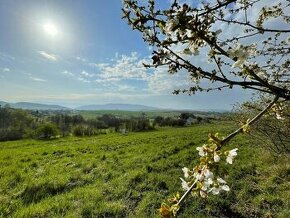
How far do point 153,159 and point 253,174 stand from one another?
4.70 m

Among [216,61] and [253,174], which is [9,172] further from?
[216,61]

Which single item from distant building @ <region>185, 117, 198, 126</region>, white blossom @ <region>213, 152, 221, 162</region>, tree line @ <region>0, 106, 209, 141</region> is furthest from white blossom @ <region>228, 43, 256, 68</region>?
distant building @ <region>185, 117, 198, 126</region>

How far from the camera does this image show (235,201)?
6.39 m

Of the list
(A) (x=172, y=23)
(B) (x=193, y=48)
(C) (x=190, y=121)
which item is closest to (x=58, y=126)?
(C) (x=190, y=121)

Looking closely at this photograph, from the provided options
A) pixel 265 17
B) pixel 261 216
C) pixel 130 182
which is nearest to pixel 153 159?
pixel 130 182

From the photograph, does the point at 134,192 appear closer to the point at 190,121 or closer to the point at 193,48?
the point at 193,48

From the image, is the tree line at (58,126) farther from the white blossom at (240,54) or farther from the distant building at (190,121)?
the white blossom at (240,54)

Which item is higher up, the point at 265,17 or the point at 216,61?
the point at 265,17

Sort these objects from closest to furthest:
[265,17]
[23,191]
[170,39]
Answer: [170,39] → [265,17] → [23,191]

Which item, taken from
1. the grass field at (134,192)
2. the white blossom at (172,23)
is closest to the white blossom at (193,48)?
the white blossom at (172,23)

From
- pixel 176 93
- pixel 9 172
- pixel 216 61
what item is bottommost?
pixel 9 172

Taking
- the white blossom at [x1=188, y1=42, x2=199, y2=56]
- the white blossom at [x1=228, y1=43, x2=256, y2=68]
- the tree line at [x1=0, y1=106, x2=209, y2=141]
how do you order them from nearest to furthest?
the white blossom at [x1=228, y1=43, x2=256, y2=68] < the white blossom at [x1=188, y1=42, x2=199, y2=56] < the tree line at [x1=0, y1=106, x2=209, y2=141]

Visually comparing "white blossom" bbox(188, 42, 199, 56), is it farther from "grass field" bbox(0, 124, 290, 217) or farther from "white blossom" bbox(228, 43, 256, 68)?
"grass field" bbox(0, 124, 290, 217)

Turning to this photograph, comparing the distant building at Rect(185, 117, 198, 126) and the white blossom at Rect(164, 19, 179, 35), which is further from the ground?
the white blossom at Rect(164, 19, 179, 35)
